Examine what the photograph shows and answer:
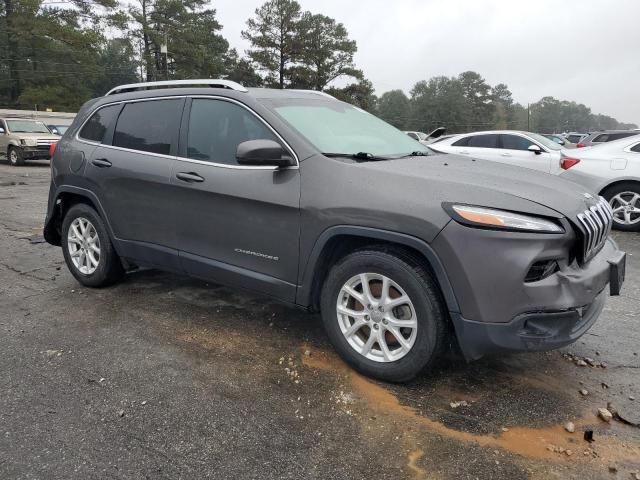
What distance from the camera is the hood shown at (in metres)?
2.64

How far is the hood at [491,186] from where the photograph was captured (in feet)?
8.67

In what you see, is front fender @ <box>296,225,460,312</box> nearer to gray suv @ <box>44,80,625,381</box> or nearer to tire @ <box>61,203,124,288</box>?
gray suv @ <box>44,80,625,381</box>

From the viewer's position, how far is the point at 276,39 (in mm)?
54906

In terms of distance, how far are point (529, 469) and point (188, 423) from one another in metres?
1.67

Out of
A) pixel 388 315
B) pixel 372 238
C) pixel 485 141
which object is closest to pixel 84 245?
pixel 372 238

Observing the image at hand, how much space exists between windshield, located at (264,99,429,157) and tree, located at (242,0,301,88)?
52104 mm

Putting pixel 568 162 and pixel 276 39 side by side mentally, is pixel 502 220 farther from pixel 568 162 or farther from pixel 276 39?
pixel 276 39

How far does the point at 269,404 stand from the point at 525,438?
1335 mm

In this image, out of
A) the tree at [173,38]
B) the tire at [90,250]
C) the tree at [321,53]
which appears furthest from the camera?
the tree at [321,53]

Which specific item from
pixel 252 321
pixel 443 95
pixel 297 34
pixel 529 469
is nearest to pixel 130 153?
pixel 252 321

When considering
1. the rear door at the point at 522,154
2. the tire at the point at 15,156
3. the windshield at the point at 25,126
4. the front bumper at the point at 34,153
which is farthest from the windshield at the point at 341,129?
the windshield at the point at 25,126

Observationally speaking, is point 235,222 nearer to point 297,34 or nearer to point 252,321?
point 252,321

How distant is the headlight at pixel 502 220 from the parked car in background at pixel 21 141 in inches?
752

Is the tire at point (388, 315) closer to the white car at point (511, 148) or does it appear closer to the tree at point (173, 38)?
the white car at point (511, 148)
